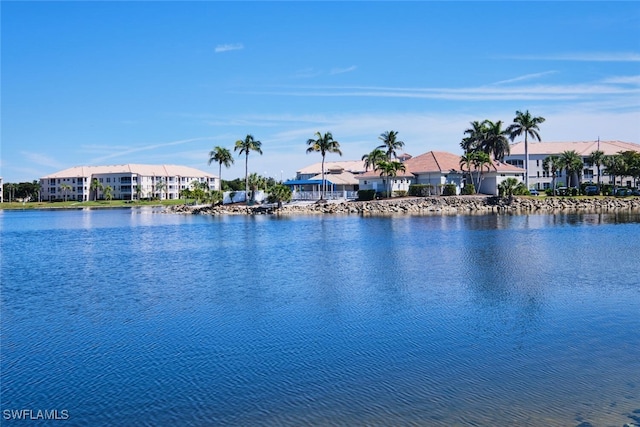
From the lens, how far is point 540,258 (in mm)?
31219

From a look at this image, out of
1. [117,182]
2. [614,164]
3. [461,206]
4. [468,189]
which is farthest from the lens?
[117,182]

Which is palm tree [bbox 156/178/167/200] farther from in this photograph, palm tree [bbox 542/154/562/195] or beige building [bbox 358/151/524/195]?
palm tree [bbox 542/154/562/195]

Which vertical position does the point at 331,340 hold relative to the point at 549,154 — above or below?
below

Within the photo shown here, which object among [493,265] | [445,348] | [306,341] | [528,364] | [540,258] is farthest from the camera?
[540,258]

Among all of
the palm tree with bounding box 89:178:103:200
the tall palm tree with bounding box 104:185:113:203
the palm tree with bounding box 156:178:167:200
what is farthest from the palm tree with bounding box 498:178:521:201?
the palm tree with bounding box 89:178:103:200

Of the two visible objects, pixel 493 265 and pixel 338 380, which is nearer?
pixel 338 380

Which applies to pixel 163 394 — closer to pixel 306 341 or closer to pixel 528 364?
pixel 306 341

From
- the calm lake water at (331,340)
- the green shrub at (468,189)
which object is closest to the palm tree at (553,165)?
the green shrub at (468,189)

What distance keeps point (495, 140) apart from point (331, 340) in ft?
279

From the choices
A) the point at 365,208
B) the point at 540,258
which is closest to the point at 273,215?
the point at 365,208

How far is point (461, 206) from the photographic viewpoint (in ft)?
271

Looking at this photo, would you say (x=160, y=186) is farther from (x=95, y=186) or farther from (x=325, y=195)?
(x=325, y=195)

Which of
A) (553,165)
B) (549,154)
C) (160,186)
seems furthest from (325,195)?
(160,186)

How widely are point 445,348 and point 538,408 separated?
4076 millimetres
